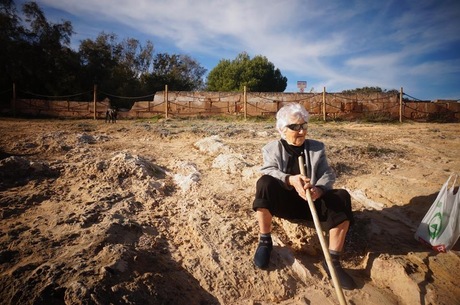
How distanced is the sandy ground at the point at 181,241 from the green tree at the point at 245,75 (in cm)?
2238

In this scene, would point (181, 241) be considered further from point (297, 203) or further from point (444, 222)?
point (444, 222)

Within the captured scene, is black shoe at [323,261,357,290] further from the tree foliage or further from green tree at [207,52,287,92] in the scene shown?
green tree at [207,52,287,92]

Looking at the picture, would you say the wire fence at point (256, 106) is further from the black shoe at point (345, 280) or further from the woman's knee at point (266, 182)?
the black shoe at point (345, 280)

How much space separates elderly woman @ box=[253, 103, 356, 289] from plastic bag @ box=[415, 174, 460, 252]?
2.88ft

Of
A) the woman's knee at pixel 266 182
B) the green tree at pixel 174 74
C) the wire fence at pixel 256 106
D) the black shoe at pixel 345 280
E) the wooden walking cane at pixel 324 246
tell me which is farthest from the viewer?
the green tree at pixel 174 74

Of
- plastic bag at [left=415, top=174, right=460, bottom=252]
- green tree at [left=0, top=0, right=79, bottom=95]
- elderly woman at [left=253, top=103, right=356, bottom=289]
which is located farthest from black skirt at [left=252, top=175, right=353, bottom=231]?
green tree at [left=0, top=0, right=79, bottom=95]

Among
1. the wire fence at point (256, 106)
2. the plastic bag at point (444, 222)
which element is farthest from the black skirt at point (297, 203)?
the wire fence at point (256, 106)

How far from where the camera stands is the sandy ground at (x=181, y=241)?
1.53 m

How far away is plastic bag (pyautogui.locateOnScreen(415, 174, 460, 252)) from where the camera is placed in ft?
6.64

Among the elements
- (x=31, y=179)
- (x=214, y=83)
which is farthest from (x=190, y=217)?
(x=214, y=83)

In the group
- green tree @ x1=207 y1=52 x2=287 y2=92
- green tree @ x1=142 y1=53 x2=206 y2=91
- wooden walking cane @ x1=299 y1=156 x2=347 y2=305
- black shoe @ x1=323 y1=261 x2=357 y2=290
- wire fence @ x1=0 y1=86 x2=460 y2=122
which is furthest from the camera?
green tree @ x1=207 y1=52 x2=287 y2=92

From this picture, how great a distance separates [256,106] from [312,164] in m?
11.7

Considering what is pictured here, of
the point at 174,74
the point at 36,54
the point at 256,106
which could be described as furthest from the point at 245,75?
the point at 36,54

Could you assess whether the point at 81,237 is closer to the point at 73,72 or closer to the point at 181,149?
the point at 181,149
